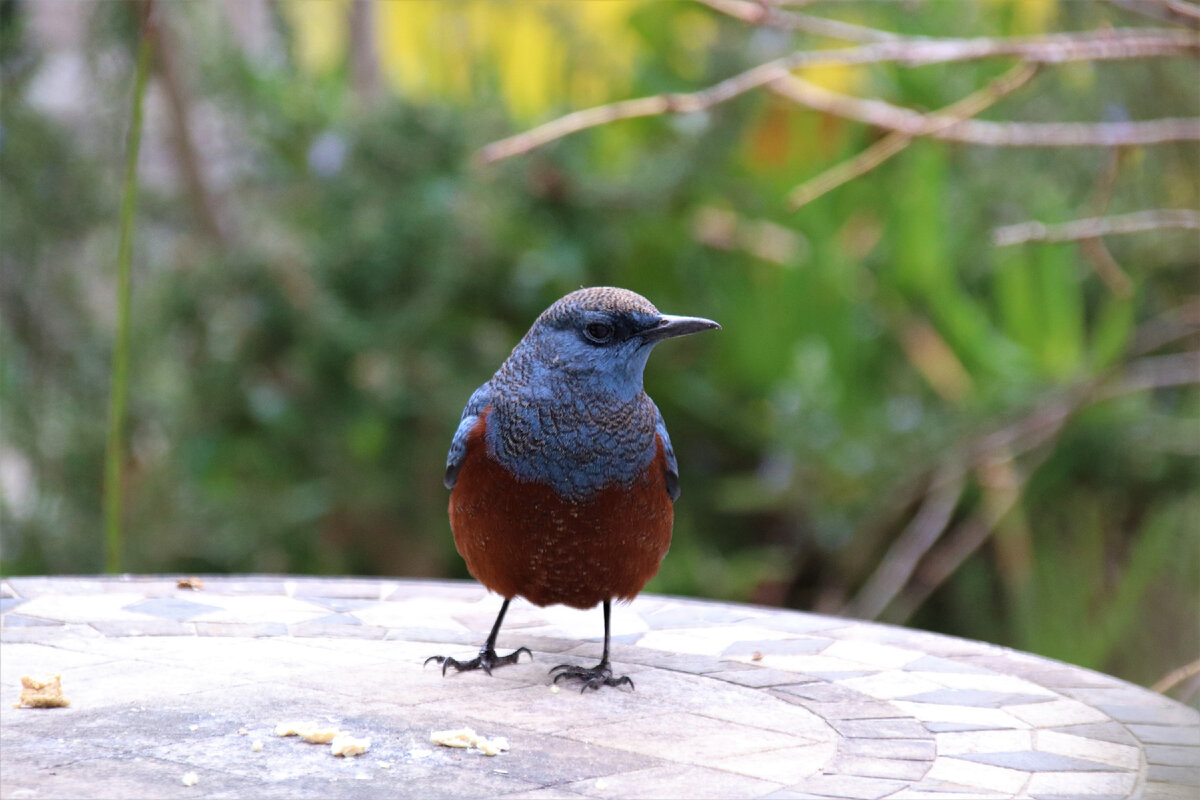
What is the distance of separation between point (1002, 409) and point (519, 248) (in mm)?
2704

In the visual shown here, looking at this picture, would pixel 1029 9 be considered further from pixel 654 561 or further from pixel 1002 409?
pixel 654 561

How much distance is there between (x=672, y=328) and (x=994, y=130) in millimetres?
2178

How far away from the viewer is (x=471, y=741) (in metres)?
2.83

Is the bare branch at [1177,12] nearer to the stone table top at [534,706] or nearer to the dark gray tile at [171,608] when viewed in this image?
the stone table top at [534,706]

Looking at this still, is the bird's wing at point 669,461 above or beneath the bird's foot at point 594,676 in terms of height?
above

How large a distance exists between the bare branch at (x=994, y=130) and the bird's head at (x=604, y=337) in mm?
1024

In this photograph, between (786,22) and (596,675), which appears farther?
(786,22)

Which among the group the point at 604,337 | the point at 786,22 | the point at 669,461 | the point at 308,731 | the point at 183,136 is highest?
the point at 183,136

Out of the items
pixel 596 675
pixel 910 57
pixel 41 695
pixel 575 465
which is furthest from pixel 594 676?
pixel 910 57

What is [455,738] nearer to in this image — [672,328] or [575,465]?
[575,465]

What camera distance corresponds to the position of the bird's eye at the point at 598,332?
3.41 m

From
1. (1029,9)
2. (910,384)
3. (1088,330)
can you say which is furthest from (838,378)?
(1029,9)

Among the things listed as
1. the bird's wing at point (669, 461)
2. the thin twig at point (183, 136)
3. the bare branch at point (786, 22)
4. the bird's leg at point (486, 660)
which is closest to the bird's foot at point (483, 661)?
the bird's leg at point (486, 660)

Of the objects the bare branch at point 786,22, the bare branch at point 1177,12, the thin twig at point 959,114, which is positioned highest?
the bare branch at point 786,22
